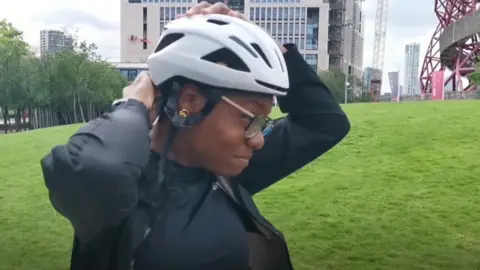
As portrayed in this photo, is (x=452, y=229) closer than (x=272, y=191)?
Yes

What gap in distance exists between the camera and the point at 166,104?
152 cm

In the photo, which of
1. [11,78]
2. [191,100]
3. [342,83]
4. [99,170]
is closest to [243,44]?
[191,100]

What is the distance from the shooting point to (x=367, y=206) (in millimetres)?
8102

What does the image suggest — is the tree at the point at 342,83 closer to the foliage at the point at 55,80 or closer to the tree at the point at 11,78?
the foliage at the point at 55,80

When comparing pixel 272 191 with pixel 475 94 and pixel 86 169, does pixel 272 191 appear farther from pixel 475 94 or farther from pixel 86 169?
pixel 475 94

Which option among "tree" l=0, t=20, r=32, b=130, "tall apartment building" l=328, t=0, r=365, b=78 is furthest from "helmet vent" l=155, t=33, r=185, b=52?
"tall apartment building" l=328, t=0, r=365, b=78

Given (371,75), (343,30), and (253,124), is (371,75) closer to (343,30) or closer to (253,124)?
(343,30)

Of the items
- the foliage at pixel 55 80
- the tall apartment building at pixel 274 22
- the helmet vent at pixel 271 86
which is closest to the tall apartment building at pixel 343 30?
the tall apartment building at pixel 274 22

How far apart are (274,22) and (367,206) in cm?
5997

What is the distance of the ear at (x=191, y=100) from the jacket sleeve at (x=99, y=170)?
0.44 ft

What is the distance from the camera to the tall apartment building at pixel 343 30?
7375 cm

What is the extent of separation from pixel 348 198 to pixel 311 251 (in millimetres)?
2001

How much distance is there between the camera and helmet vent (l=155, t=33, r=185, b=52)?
1532mm

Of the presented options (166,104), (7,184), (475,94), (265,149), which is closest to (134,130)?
(166,104)
